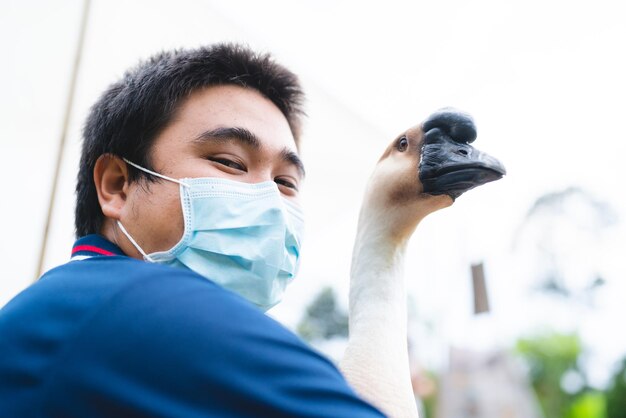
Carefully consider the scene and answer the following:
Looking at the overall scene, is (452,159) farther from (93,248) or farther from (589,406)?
(589,406)

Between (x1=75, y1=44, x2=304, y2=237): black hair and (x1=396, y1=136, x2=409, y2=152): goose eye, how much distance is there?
0.33m

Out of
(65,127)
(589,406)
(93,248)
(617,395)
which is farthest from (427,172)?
(589,406)

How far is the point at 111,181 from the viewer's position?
3.83ft

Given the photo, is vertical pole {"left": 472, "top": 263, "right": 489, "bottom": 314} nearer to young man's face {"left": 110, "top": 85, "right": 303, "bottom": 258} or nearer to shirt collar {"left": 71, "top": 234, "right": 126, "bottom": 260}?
young man's face {"left": 110, "top": 85, "right": 303, "bottom": 258}

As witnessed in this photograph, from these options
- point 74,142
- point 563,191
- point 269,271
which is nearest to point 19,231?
point 74,142

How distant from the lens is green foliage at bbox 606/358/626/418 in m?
11.4

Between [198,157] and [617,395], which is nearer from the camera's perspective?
[198,157]

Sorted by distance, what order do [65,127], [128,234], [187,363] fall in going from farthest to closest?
[65,127] → [128,234] → [187,363]

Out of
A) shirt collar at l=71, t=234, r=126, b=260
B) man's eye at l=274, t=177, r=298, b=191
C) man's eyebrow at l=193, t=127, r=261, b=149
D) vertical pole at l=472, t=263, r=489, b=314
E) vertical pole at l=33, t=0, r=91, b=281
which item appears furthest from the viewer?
vertical pole at l=472, t=263, r=489, b=314

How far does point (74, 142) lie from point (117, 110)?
0.86 meters

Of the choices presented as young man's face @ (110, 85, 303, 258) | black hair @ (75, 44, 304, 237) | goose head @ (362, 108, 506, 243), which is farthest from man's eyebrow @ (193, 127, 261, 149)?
goose head @ (362, 108, 506, 243)

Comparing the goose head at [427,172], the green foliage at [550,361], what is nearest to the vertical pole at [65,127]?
the goose head at [427,172]

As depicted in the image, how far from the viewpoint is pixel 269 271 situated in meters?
1.15

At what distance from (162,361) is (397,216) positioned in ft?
2.72
